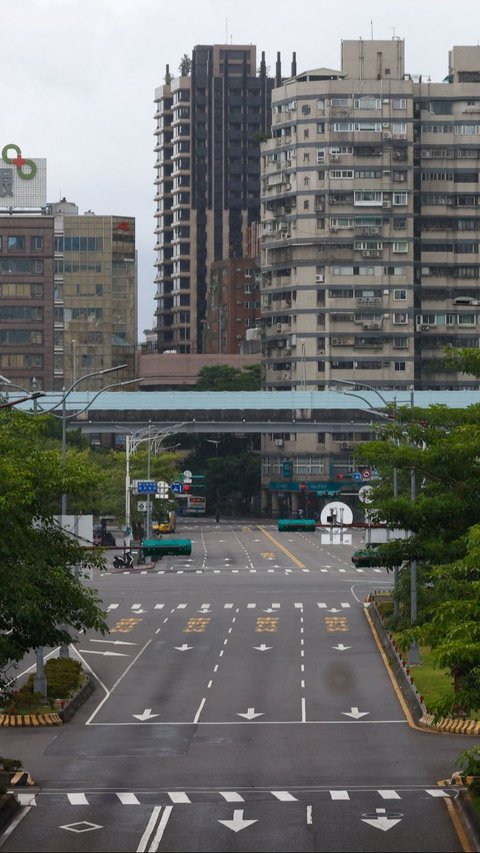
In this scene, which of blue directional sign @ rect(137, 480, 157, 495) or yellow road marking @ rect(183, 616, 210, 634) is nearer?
yellow road marking @ rect(183, 616, 210, 634)

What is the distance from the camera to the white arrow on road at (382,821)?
32.3m

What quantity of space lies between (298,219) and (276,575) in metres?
89.0

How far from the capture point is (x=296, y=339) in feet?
609

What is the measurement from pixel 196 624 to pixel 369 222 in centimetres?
11398

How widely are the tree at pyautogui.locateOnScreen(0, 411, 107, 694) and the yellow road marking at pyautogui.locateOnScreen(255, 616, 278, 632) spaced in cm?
3207

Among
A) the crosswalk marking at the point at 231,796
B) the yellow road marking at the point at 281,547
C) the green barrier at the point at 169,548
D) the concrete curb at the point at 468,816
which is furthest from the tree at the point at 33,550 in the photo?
the yellow road marking at the point at 281,547

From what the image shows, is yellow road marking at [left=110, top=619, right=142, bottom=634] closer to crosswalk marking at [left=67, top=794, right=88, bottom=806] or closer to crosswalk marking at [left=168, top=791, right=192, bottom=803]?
crosswalk marking at [left=168, top=791, right=192, bottom=803]

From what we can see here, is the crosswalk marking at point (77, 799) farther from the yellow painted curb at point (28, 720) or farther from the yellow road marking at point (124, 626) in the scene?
the yellow road marking at point (124, 626)

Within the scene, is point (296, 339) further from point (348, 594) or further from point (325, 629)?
point (325, 629)

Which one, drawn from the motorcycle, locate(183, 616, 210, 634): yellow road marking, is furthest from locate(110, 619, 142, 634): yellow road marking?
the motorcycle

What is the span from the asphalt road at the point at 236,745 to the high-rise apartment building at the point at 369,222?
3977 inches

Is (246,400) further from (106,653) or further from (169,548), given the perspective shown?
(169,548)

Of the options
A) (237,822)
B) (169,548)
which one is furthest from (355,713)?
(237,822)

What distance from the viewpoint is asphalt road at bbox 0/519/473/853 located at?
105 ft
